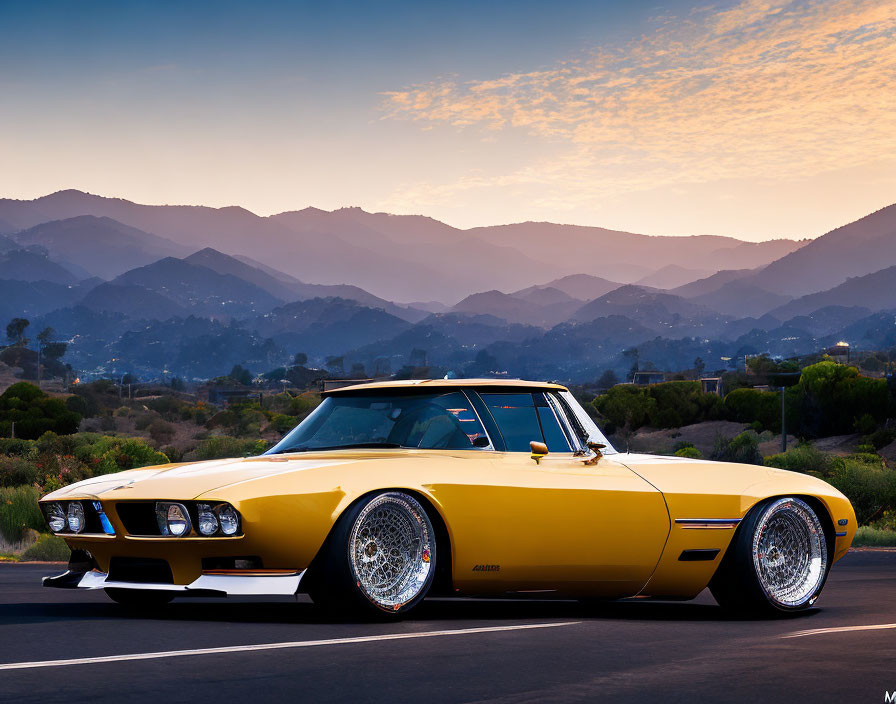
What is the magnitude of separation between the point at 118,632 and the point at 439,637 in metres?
2.01

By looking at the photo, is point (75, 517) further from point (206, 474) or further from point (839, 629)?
point (839, 629)

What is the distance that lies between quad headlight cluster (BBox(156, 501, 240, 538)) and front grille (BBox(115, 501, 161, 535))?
7cm

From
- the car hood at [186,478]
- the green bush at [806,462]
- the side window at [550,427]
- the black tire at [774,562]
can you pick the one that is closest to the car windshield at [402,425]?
the car hood at [186,478]

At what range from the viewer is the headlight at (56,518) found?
29.9 feet

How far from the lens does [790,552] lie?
10133 mm

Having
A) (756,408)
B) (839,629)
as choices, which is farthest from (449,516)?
(756,408)

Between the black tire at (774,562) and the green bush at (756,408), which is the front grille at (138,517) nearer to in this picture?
the black tire at (774,562)

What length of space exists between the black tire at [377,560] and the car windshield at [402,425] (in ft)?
2.91

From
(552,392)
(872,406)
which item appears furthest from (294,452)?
(872,406)

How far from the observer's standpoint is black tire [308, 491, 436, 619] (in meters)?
8.22

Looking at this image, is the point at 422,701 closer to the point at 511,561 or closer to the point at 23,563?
the point at 511,561

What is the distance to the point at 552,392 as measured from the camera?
32.9ft

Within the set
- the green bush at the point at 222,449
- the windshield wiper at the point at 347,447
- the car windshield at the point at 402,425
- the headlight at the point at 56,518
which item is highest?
the car windshield at the point at 402,425

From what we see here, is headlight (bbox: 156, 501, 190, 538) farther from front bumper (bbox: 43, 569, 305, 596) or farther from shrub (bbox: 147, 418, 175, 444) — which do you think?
shrub (bbox: 147, 418, 175, 444)
